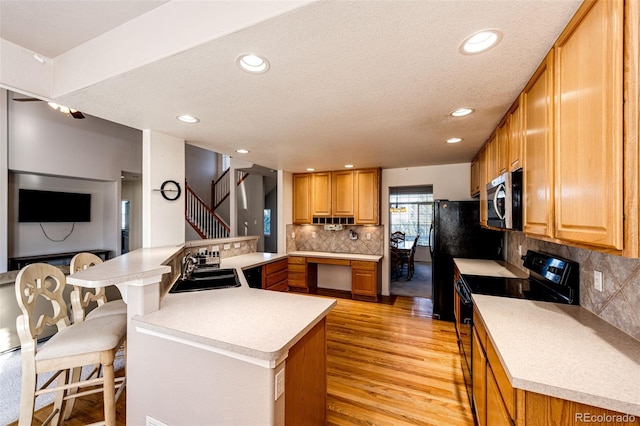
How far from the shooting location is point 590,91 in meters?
0.99

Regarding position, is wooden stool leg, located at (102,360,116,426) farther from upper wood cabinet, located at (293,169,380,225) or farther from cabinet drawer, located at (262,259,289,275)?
upper wood cabinet, located at (293,169,380,225)

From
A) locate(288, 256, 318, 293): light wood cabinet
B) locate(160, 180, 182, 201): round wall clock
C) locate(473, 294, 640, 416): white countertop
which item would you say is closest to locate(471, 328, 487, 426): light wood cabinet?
locate(473, 294, 640, 416): white countertop

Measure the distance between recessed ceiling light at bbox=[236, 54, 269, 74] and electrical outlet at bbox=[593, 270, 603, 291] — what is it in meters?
2.22

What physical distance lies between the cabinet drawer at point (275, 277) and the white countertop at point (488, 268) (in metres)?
2.64

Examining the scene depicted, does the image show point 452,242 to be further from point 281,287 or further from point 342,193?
point 281,287

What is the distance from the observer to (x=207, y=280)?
7.84 ft

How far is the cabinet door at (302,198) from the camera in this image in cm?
510

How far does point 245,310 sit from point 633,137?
1.85 metres

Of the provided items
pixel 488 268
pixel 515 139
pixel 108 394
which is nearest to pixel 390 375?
pixel 488 268

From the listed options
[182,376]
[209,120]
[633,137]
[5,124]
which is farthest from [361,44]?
[5,124]

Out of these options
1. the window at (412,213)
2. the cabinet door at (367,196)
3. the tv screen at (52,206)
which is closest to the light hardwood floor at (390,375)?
the cabinet door at (367,196)

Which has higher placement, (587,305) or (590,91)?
(590,91)

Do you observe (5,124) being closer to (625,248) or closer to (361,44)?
(361,44)

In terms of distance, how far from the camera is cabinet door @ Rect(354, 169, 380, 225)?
15.0 feet
